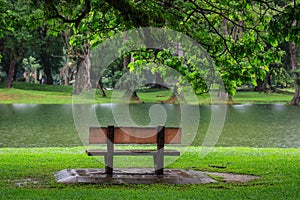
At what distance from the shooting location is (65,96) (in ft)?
155

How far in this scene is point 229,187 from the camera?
777cm

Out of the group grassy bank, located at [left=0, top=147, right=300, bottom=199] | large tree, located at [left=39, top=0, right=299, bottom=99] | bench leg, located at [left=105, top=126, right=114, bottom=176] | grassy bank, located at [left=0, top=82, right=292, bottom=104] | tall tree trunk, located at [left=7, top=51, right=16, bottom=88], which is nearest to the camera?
grassy bank, located at [left=0, top=147, right=300, bottom=199]

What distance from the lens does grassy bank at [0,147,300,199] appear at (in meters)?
7.05

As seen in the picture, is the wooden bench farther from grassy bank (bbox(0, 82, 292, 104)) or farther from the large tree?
grassy bank (bbox(0, 82, 292, 104))

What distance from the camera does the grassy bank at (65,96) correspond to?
144 ft

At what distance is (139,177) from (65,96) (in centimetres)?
3987

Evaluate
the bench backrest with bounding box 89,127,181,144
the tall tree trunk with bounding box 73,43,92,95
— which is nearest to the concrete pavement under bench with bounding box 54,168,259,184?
the bench backrest with bounding box 89,127,181,144

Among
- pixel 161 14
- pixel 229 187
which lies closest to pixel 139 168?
pixel 229 187

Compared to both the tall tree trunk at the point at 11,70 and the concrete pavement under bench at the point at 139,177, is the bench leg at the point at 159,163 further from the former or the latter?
the tall tree trunk at the point at 11,70

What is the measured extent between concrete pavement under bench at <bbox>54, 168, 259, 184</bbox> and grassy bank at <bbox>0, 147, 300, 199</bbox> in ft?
0.75

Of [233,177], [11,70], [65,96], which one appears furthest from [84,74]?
[233,177]

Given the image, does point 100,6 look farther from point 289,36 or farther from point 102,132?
point 289,36

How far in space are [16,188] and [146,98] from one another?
40.1 meters

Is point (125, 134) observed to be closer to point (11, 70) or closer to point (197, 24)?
point (197, 24)
